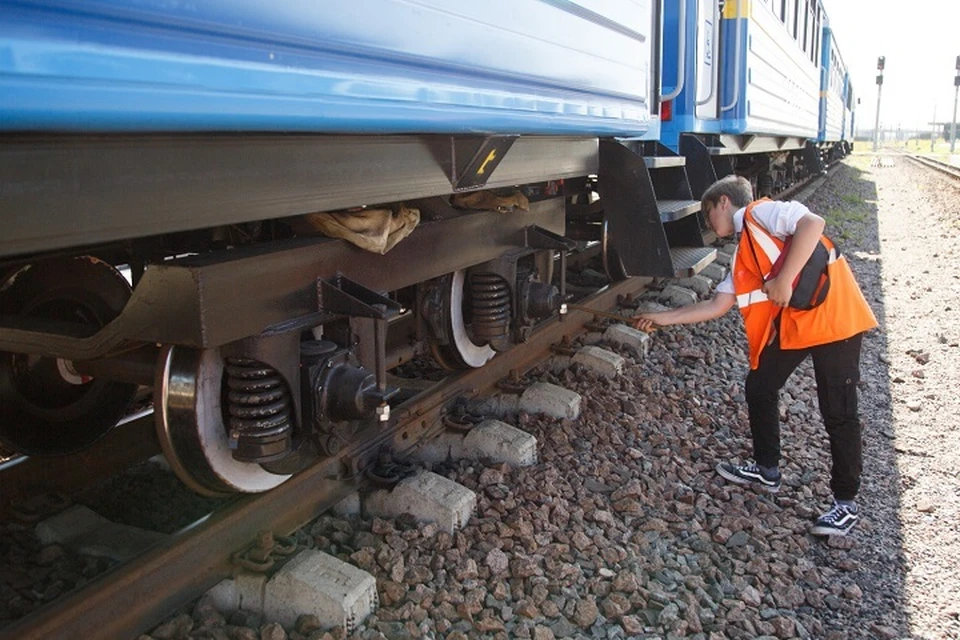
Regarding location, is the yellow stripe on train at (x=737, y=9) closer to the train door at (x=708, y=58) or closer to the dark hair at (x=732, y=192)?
the train door at (x=708, y=58)

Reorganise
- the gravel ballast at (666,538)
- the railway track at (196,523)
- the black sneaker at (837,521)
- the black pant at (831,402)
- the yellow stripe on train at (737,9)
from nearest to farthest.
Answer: the railway track at (196,523)
the gravel ballast at (666,538)
the black sneaker at (837,521)
the black pant at (831,402)
the yellow stripe on train at (737,9)

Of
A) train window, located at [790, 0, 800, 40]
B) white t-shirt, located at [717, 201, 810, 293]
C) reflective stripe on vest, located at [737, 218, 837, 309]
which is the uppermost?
train window, located at [790, 0, 800, 40]

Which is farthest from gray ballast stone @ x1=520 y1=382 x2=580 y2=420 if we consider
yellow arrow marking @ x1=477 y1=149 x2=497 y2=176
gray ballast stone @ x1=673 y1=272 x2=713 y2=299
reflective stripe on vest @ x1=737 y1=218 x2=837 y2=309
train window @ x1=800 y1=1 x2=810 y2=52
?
train window @ x1=800 y1=1 x2=810 y2=52

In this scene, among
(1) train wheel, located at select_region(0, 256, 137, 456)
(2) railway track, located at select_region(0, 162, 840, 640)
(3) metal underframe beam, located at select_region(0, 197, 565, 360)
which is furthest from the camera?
(1) train wheel, located at select_region(0, 256, 137, 456)

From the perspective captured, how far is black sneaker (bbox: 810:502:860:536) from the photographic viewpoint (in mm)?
3404

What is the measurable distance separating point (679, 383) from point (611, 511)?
166 cm

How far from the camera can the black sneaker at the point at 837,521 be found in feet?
→ 11.2

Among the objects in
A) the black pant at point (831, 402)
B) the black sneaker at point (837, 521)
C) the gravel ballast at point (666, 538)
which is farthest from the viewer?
the black pant at point (831, 402)

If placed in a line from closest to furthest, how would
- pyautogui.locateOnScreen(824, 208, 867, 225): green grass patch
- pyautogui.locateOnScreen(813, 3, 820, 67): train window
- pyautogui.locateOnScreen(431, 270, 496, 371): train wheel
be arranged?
pyautogui.locateOnScreen(431, 270, 496, 371): train wheel, pyautogui.locateOnScreen(824, 208, 867, 225): green grass patch, pyautogui.locateOnScreen(813, 3, 820, 67): train window

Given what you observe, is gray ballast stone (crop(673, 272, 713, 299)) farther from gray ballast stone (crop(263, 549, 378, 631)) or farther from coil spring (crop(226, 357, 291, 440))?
coil spring (crop(226, 357, 291, 440))

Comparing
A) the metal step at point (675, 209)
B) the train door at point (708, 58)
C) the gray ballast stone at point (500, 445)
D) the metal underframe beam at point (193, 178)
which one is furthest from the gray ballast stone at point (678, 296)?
the metal underframe beam at point (193, 178)

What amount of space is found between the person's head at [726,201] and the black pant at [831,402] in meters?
0.56

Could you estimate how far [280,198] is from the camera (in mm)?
2057

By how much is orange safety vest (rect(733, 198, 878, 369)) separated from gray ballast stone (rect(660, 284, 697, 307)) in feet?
8.32
